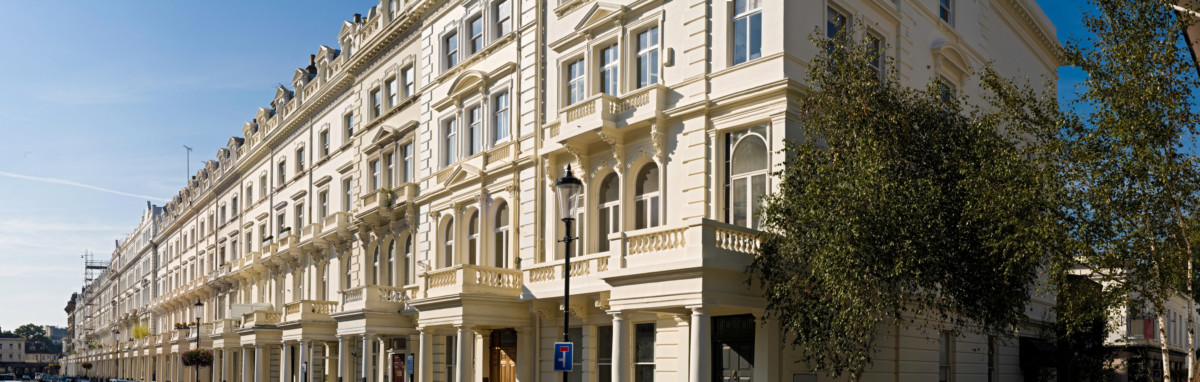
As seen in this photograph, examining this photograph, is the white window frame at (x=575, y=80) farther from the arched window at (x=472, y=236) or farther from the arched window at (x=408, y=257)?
the arched window at (x=408, y=257)

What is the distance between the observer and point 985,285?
57.7 feet

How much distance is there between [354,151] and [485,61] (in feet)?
38.1

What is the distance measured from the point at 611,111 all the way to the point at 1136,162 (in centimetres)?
1060

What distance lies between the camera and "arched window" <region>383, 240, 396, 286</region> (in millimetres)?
34656

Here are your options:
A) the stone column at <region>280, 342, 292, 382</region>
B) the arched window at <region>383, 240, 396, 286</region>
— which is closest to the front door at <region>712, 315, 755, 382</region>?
the arched window at <region>383, 240, 396, 286</region>

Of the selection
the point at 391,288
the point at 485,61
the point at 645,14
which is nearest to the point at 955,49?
the point at 645,14

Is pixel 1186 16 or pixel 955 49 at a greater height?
pixel 955 49

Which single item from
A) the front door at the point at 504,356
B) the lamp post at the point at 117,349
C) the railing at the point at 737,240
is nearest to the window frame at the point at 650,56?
the railing at the point at 737,240

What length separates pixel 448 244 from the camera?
3061cm

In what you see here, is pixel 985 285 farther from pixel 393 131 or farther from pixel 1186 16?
pixel 393 131

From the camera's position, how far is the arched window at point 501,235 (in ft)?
90.9

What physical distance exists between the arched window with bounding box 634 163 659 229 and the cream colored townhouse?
0.05m

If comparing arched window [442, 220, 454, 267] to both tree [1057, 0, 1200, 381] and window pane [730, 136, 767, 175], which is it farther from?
tree [1057, 0, 1200, 381]

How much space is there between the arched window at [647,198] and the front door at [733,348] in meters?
2.68
